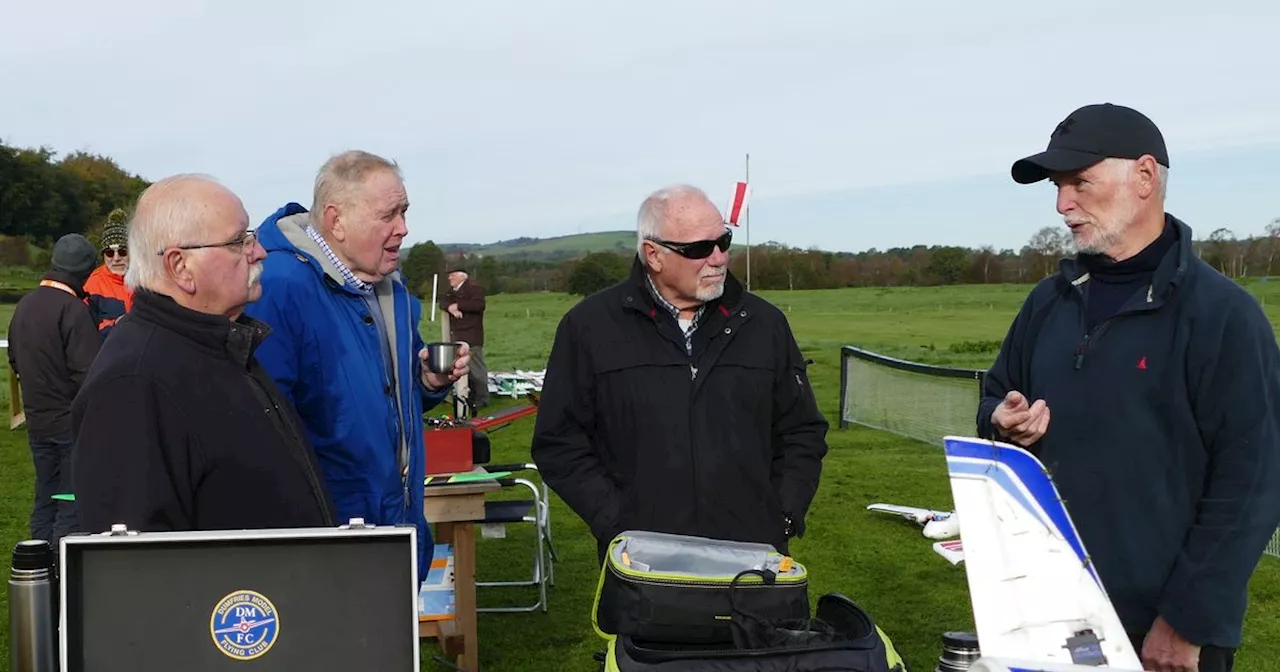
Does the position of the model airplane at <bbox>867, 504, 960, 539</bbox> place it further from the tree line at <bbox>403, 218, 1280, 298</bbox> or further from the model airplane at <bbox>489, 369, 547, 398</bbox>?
the tree line at <bbox>403, 218, 1280, 298</bbox>

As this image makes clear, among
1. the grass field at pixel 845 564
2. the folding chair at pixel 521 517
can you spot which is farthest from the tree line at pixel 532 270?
the folding chair at pixel 521 517

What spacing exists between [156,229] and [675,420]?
160cm

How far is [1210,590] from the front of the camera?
7.77ft

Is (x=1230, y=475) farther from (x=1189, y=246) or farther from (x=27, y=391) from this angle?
(x=27, y=391)

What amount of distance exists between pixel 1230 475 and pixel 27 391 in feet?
21.0

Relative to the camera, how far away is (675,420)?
325cm

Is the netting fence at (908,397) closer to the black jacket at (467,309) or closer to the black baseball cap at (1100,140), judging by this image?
the black jacket at (467,309)

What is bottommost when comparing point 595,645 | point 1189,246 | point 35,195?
point 595,645

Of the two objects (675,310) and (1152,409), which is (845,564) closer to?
(675,310)

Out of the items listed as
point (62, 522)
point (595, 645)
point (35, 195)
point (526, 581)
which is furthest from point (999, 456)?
point (35, 195)

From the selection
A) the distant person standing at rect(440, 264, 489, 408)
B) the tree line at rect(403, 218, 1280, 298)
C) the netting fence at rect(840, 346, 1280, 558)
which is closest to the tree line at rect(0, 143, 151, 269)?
the tree line at rect(403, 218, 1280, 298)

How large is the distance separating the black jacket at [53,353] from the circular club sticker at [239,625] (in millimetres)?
5239

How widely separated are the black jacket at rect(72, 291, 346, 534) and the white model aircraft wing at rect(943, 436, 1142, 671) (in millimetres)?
1436

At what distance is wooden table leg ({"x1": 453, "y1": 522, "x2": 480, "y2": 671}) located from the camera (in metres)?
4.84
